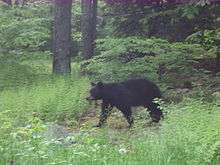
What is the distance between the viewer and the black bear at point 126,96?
10922 mm

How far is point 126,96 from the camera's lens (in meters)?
11.0

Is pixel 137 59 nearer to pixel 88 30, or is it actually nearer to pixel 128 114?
pixel 128 114

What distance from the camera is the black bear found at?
Result: 10.9 meters

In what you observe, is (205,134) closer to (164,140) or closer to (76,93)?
(164,140)

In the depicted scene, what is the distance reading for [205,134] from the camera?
724 centimetres

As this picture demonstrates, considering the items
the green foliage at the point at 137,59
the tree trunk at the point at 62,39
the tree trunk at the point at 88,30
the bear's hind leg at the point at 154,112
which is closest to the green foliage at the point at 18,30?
the tree trunk at the point at 62,39

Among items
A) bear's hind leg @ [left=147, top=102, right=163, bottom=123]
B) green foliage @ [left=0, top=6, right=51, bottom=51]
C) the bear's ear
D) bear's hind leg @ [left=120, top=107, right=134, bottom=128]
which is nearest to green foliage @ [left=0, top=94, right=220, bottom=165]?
bear's hind leg @ [left=120, top=107, right=134, bottom=128]

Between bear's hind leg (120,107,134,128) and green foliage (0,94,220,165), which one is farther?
bear's hind leg (120,107,134,128)

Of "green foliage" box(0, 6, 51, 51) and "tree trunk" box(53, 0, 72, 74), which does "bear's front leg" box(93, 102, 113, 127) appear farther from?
"tree trunk" box(53, 0, 72, 74)

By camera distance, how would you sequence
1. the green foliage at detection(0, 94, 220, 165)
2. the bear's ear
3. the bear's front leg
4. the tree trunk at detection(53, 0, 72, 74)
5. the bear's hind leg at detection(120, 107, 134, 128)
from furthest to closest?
the tree trunk at detection(53, 0, 72, 74), the bear's ear, the bear's front leg, the bear's hind leg at detection(120, 107, 134, 128), the green foliage at detection(0, 94, 220, 165)

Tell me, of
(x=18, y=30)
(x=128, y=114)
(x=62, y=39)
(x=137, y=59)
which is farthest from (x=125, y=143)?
(x=18, y=30)

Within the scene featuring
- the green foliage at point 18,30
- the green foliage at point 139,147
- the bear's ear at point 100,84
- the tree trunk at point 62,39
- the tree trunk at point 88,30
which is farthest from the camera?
the tree trunk at point 88,30

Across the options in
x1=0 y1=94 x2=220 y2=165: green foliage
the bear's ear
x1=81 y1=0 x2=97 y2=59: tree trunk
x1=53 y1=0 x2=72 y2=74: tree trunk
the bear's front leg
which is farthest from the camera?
x1=81 y1=0 x2=97 y2=59: tree trunk

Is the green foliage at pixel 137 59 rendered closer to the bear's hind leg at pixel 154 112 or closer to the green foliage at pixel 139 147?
the bear's hind leg at pixel 154 112
